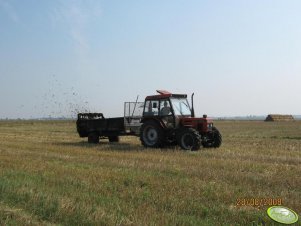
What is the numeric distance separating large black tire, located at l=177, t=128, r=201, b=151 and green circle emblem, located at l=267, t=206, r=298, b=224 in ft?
28.9

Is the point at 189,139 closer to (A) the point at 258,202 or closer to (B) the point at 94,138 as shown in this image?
(B) the point at 94,138

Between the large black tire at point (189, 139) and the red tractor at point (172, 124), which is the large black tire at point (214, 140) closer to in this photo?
the red tractor at point (172, 124)

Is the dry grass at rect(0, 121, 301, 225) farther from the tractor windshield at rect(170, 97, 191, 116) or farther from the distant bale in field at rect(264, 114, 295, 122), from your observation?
the distant bale in field at rect(264, 114, 295, 122)

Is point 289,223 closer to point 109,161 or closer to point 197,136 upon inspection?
point 109,161

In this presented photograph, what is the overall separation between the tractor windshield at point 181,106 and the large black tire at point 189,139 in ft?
2.94

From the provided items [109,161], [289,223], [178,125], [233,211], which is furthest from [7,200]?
[178,125]

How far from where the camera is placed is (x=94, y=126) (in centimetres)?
1861

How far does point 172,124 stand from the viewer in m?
15.6

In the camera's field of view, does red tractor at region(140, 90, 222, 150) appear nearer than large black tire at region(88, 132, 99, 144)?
Yes

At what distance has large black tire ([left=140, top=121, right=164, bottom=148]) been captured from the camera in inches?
615

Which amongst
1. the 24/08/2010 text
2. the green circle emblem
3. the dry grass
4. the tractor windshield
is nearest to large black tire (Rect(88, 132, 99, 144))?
the tractor windshield

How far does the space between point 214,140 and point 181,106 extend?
178cm

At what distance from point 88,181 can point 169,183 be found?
5.15 ft

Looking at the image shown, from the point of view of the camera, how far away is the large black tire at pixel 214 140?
16.0 metres
